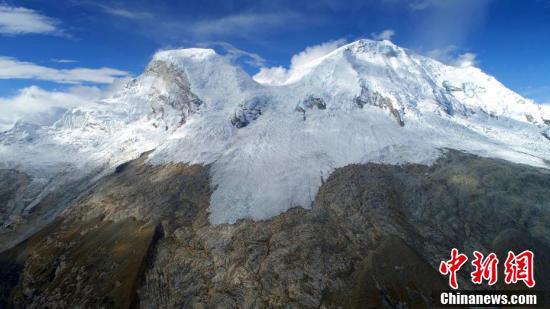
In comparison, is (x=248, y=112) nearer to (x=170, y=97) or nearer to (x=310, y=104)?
(x=310, y=104)

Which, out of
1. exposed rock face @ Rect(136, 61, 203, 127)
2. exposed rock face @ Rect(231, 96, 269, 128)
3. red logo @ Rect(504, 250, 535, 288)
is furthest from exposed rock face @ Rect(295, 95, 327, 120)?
red logo @ Rect(504, 250, 535, 288)

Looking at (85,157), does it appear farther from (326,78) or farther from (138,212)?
(326,78)

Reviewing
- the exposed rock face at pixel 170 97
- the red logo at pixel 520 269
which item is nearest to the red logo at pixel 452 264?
the red logo at pixel 520 269

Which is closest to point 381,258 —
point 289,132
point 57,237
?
point 289,132

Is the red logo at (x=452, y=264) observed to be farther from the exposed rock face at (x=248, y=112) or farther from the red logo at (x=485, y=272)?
the exposed rock face at (x=248, y=112)

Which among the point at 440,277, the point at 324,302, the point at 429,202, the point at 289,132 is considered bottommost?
the point at 324,302

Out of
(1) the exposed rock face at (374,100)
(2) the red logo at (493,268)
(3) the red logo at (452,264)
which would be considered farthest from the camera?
(1) the exposed rock face at (374,100)
